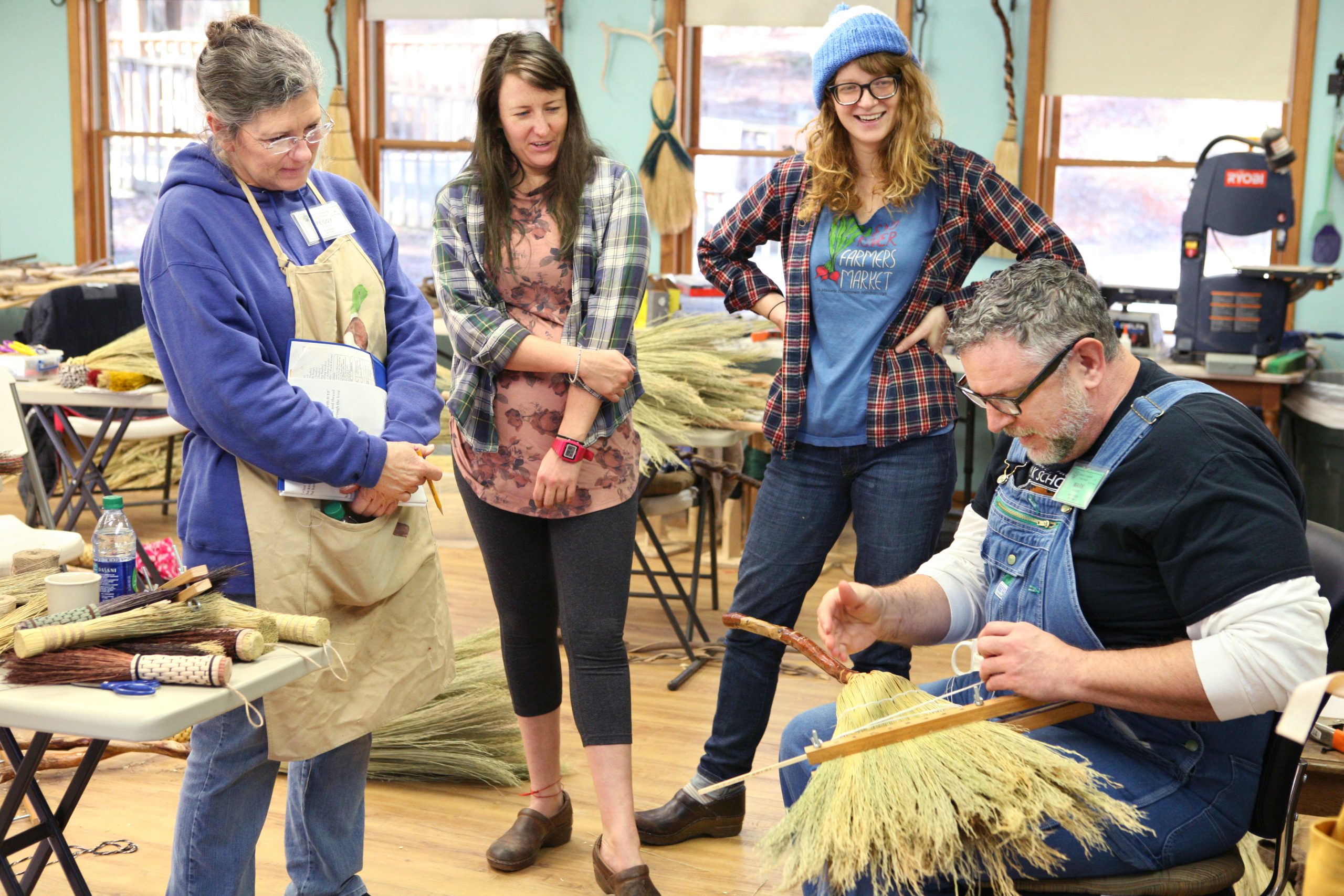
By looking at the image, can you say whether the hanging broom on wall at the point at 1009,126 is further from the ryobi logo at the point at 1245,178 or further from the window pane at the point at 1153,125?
the ryobi logo at the point at 1245,178

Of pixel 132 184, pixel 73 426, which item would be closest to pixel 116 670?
pixel 73 426

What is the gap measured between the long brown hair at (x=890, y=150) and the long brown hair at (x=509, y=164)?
45 centimetres

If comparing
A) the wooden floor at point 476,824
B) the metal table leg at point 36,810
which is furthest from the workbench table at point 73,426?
the metal table leg at point 36,810

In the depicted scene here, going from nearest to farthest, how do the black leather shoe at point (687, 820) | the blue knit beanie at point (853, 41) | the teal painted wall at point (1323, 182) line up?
the blue knit beanie at point (853, 41), the black leather shoe at point (687, 820), the teal painted wall at point (1323, 182)

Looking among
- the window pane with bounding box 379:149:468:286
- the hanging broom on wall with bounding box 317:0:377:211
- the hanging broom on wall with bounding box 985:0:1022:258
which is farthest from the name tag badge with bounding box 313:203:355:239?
the window pane with bounding box 379:149:468:286

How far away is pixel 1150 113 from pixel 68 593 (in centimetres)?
552

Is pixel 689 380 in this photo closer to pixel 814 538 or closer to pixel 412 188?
pixel 814 538

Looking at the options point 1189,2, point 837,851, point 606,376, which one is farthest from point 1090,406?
point 1189,2

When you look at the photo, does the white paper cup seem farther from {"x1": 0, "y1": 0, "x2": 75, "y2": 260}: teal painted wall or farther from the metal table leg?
{"x1": 0, "y1": 0, "x2": 75, "y2": 260}: teal painted wall

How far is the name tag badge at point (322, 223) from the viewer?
1816 mm

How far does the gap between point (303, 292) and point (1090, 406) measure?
112cm

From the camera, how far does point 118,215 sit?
7.52m

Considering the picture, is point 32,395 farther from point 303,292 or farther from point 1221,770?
point 1221,770

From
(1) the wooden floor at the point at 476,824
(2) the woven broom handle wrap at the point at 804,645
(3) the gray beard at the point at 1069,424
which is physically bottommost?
(1) the wooden floor at the point at 476,824
